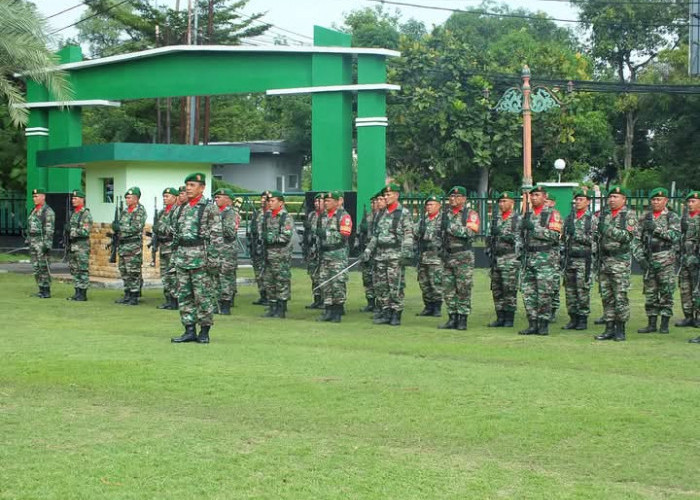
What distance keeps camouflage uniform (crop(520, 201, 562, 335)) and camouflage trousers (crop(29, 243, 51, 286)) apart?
27.2ft

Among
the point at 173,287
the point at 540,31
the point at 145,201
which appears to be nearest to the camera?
the point at 173,287

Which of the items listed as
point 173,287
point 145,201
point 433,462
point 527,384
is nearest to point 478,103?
point 145,201

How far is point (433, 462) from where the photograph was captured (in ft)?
22.6

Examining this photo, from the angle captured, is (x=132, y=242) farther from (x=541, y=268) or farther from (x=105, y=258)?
(x=541, y=268)

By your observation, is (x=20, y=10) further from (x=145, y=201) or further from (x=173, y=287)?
(x=173, y=287)

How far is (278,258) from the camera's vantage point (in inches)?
595

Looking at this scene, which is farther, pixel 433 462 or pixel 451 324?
pixel 451 324

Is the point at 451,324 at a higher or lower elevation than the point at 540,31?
lower

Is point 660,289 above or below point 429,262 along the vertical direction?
below

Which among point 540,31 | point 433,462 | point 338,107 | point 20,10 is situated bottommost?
point 433,462

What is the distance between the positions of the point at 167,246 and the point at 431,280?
4093 mm

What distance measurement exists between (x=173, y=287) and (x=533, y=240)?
5.64m

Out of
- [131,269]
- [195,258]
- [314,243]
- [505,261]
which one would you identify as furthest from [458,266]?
[131,269]

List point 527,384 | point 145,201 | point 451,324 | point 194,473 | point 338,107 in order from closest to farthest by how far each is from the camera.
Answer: point 194,473, point 527,384, point 451,324, point 145,201, point 338,107
